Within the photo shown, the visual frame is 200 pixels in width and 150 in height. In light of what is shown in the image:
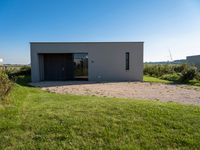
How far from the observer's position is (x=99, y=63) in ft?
62.6

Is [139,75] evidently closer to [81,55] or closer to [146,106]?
[81,55]

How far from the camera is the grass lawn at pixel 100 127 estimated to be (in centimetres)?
400

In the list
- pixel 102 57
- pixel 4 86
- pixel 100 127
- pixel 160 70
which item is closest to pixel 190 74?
pixel 102 57

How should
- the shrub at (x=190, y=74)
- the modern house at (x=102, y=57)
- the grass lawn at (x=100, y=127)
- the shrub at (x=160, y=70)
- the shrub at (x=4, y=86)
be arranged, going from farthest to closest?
the shrub at (x=160, y=70) < the modern house at (x=102, y=57) < the shrub at (x=190, y=74) < the shrub at (x=4, y=86) < the grass lawn at (x=100, y=127)

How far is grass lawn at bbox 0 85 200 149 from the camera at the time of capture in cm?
400

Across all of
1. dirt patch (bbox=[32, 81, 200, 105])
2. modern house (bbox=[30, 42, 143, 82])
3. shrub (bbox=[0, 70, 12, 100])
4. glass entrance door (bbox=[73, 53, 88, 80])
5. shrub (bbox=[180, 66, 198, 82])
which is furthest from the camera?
glass entrance door (bbox=[73, 53, 88, 80])

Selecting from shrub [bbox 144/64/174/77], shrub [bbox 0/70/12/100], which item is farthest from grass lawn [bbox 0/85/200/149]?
shrub [bbox 144/64/174/77]

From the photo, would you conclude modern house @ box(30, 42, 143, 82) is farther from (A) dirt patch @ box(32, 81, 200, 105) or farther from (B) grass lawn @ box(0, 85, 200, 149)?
(B) grass lawn @ box(0, 85, 200, 149)

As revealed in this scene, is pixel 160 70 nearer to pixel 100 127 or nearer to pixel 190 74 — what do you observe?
pixel 190 74

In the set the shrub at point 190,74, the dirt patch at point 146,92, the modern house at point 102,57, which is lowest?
the dirt patch at point 146,92

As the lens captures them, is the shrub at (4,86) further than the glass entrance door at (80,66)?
No

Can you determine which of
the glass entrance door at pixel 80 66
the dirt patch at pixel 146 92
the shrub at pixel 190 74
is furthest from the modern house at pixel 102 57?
the dirt patch at pixel 146 92

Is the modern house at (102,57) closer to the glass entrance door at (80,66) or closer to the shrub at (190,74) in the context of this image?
the glass entrance door at (80,66)

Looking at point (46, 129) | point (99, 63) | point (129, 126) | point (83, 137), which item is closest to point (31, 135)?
point (46, 129)
